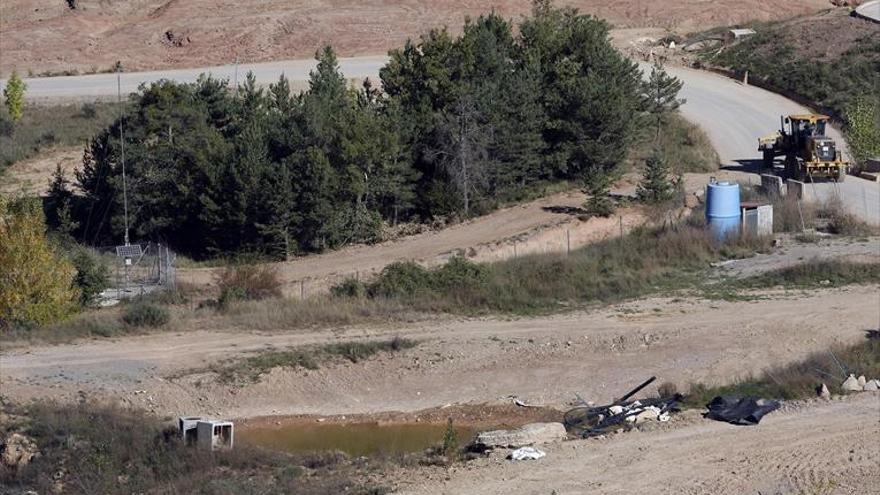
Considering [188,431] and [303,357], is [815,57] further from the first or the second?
[188,431]

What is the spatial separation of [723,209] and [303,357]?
14.8 m

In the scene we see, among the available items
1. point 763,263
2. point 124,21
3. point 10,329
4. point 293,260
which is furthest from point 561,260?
point 124,21

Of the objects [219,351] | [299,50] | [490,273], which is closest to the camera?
[219,351]

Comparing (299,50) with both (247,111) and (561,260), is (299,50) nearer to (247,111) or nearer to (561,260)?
(247,111)

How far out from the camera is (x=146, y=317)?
1391 inches

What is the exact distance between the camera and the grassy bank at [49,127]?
6206cm

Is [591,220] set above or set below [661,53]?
below

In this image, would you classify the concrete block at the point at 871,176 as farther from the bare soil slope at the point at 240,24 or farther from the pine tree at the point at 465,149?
the bare soil slope at the point at 240,24

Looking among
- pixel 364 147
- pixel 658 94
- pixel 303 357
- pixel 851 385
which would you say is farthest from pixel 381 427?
pixel 658 94

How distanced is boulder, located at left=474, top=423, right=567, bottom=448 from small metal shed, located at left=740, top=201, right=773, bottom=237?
58.8ft

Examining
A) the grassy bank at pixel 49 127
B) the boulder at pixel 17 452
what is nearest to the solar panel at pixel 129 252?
the boulder at pixel 17 452

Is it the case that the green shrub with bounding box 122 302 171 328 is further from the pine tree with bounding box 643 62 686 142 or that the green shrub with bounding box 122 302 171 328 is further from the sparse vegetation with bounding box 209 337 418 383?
the pine tree with bounding box 643 62 686 142

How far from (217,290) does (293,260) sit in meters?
5.38

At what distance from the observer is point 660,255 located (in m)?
41.4
